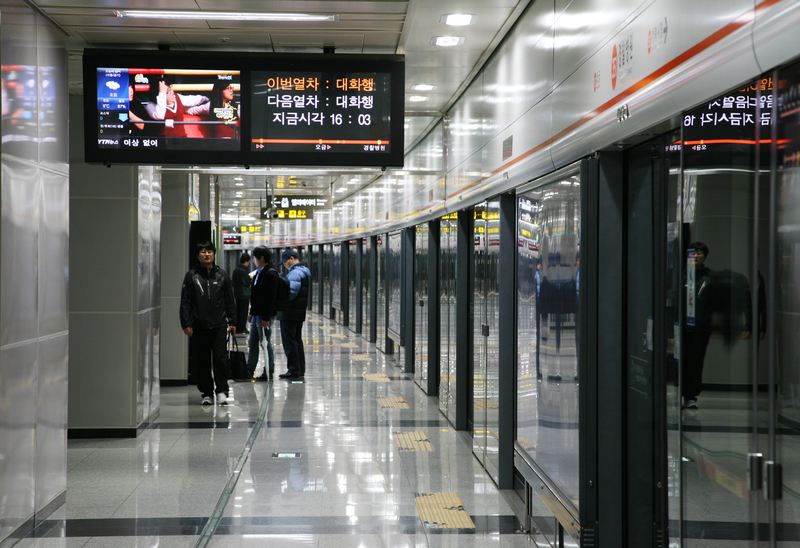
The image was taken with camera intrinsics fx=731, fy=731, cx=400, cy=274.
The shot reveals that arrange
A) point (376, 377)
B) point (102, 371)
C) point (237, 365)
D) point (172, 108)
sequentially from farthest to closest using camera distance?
point (376, 377)
point (237, 365)
point (102, 371)
point (172, 108)

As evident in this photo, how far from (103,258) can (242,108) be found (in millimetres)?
2482

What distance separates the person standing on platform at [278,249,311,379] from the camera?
991 centimetres

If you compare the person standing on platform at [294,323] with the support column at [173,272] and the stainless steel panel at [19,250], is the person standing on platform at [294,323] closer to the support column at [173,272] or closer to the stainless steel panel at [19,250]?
the support column at [173,272]

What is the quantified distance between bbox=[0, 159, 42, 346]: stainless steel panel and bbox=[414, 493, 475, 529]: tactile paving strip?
2.51m

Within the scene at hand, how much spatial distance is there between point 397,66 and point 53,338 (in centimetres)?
281

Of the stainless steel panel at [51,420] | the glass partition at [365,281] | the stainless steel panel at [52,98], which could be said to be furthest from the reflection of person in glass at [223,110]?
the glass partition at [365,281]

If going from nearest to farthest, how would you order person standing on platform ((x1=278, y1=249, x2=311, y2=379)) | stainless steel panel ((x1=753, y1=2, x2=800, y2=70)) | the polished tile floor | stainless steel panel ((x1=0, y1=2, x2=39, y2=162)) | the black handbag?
stainless steel panel ((x1=753, y1=2, x2=800, y2=70)) → stainless steel panel ((x1=0, y1=2, x2=39, y2=162)) → the polished tile floor → the black handbag → person standing on platform ((x1=278, y1=249, x2=311, y2=379))

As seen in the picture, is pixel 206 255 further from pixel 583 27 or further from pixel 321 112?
pixel 583 27

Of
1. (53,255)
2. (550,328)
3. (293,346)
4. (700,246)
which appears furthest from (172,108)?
(293,346)

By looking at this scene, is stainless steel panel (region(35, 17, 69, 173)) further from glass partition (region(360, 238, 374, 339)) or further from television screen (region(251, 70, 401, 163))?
glass partition (region(360, 238, 374, 339))

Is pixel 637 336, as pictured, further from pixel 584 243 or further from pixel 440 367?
pixel 440 367

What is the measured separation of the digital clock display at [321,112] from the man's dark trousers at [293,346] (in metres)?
5.33

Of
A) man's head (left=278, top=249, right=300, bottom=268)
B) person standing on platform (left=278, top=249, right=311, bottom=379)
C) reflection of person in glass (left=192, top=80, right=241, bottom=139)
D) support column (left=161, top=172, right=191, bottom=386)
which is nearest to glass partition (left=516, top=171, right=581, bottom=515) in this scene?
reflection of person in glass (left=192, top=80, right=241, bottom=139)

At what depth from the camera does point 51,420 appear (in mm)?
4461
